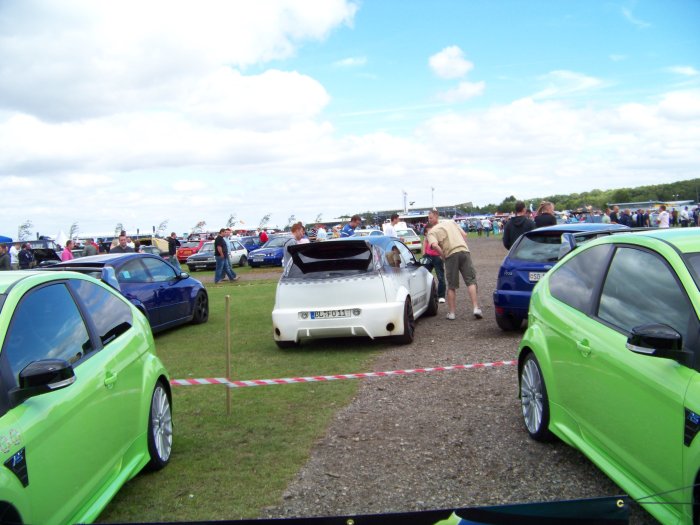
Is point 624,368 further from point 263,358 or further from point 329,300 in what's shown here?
point 263,358

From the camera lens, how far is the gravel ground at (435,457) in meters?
4.11

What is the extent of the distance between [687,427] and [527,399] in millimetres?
2401

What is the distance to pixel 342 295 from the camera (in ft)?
29.3

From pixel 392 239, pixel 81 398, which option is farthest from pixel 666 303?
pixel 392 239

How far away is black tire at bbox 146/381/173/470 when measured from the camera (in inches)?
181

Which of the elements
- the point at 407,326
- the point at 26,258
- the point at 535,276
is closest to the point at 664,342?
the point at 535,276

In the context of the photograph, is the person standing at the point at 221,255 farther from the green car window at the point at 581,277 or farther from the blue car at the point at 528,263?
the green car window at the point at 581,277

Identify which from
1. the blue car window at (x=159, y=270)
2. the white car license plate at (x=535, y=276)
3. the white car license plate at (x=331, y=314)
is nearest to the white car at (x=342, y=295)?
the white car license plate at (x=331, y=314)

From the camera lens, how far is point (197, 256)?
32531 mm

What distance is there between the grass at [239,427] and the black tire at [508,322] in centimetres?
196

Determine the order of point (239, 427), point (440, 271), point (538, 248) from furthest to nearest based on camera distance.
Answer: point (440, 271) < point (538, 248) < point (239, 427)

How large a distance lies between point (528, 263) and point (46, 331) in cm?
719

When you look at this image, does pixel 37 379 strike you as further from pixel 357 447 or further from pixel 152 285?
pixel 152 285

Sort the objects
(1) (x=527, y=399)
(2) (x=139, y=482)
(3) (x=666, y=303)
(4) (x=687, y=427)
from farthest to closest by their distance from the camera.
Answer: (1) (x=527, y=399) < (2) (x=139, y=482) < (3) (x=666, y=303) < (4) (x=687, y=427)
